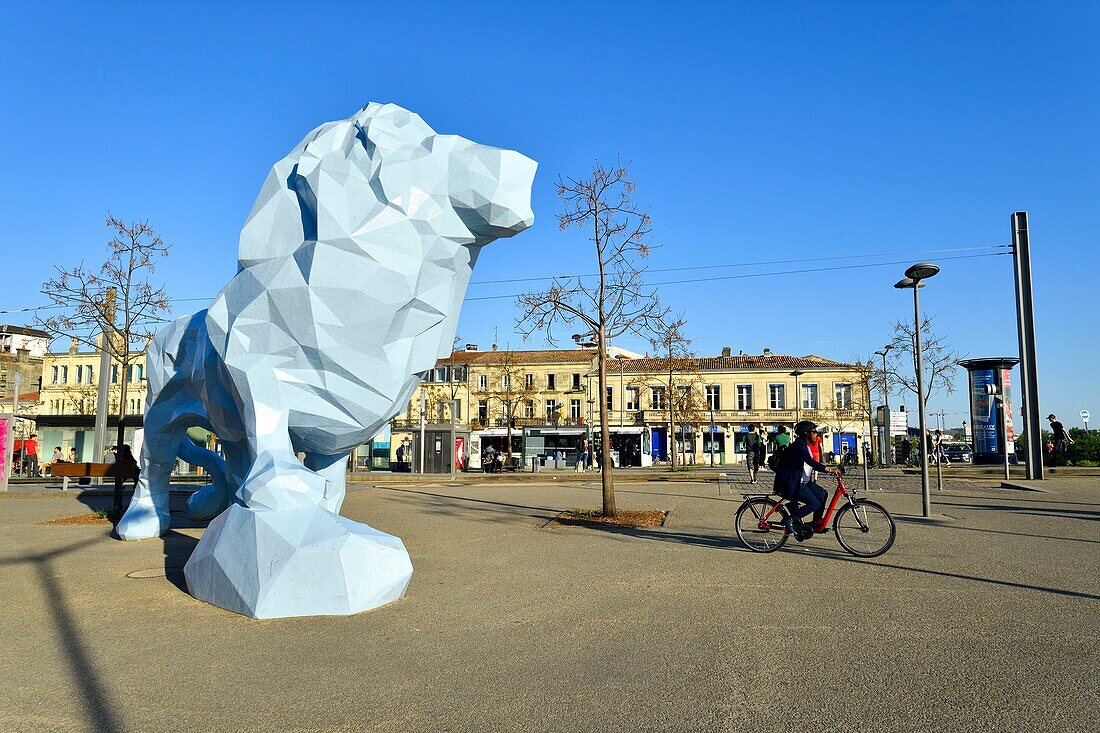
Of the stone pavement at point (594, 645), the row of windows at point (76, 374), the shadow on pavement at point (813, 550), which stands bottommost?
the stone pavement at point (594, 645)

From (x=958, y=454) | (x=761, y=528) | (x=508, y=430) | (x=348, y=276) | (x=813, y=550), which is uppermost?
(x=348, y=276)

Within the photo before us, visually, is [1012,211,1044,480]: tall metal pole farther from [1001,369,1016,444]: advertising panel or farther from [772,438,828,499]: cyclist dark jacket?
[772,438,828,499]: cyclist dark jacket

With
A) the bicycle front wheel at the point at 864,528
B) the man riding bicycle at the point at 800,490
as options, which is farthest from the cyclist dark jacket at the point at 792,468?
the bicycle front wheel at the point at 864,528

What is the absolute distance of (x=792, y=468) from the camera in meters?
9.30

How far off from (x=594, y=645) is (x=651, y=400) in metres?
54.3

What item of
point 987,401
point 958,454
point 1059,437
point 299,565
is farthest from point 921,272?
point 958,454

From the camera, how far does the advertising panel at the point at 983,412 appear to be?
35625 mm

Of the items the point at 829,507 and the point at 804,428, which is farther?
the point at 804,428

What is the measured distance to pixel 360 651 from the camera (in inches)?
205

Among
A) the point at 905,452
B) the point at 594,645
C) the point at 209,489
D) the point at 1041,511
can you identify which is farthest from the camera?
the point at 905,452

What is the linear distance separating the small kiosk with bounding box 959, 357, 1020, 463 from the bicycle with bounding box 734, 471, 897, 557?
2856 cm

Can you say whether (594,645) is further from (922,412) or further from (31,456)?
(31,456)

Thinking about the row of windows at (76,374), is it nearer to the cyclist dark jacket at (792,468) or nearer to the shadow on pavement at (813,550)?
the shadow on pavement at (813,550)

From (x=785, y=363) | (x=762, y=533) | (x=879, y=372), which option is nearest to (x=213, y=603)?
(x=762, y=533)
